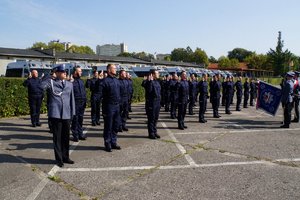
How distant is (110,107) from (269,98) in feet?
25.7

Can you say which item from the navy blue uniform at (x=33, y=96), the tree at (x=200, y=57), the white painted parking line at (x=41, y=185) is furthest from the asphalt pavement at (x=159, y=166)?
the tree at (x=200, y=57)

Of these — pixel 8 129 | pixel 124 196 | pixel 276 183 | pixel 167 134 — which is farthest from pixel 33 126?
pixel 276 183

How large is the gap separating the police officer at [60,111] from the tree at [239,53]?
442 feet

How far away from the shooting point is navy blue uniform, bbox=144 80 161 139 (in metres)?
9.57

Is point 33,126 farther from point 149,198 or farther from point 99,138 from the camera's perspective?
point 149,198

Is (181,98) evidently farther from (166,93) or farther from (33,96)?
(166,93)

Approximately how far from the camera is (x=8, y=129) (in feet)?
35.7

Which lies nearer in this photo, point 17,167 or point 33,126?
point 17,167

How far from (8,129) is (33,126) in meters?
0.79

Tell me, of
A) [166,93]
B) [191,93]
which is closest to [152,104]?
[191,93]

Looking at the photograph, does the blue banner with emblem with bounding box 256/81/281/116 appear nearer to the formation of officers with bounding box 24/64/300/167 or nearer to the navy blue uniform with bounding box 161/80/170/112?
the formation of officers with bounding box 24/64/300/167

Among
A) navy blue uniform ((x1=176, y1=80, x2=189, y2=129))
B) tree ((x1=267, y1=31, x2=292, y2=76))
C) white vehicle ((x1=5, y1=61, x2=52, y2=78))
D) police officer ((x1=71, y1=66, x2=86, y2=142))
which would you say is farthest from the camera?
tree ((x1=267, y1=31, x2=292, y2=76))

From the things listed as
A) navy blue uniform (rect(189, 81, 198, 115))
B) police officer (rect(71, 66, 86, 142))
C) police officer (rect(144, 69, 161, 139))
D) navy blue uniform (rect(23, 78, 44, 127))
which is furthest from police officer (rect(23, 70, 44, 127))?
navy blue uniform (rect(189, 81, 198, 115))

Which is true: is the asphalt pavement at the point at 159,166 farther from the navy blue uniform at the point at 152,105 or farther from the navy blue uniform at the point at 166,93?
the navy blue uniform at the point at 166,93
